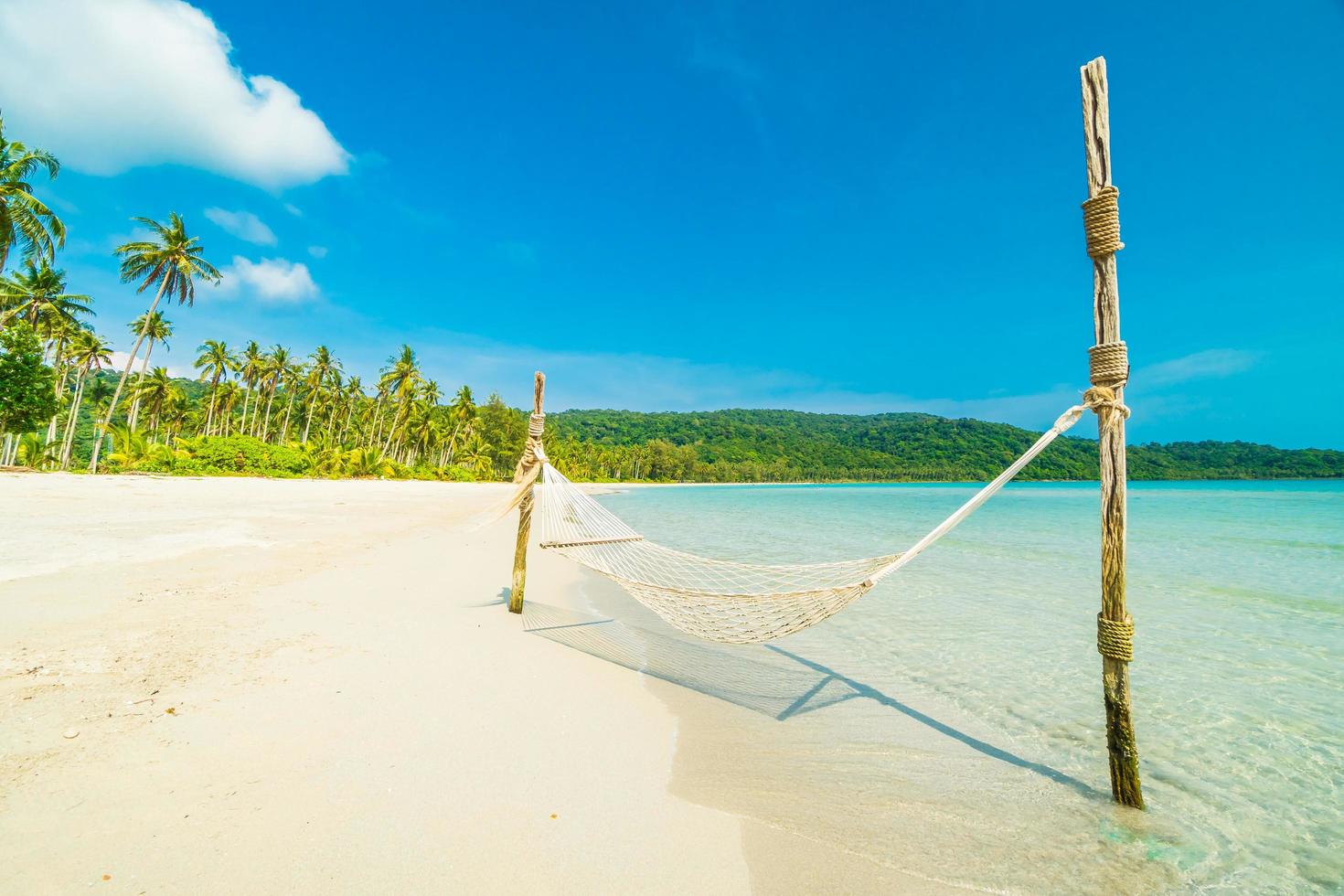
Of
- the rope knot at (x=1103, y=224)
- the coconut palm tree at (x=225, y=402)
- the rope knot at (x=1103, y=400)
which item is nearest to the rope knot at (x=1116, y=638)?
the rope knot at (x=1103, y=400)

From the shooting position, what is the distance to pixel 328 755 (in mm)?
2082

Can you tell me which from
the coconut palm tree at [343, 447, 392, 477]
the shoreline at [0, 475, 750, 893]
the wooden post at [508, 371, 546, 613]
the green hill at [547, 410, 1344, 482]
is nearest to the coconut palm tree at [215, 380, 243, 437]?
the coconut palm tree at [343, 447, 392, 477]

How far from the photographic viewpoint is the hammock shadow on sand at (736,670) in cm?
303

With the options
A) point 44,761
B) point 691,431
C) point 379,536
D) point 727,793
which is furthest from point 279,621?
point 691,431

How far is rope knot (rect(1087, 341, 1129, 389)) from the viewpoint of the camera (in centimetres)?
220

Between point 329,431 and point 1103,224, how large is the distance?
4220 cm

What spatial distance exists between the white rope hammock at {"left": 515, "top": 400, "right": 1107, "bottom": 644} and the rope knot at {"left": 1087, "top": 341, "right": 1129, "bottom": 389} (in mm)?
63

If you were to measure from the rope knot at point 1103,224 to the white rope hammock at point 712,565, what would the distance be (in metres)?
0.60

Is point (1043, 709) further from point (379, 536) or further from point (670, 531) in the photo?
point (670, 531)

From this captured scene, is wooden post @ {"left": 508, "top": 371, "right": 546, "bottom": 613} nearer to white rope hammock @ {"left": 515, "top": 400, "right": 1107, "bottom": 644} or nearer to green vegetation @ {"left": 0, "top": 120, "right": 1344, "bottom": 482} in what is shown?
white rope hammock @ {"left": 515, "top": 400, "right": 1107, "bottom": 644}

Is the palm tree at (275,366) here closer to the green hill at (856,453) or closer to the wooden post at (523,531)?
the green hill at (856,453)

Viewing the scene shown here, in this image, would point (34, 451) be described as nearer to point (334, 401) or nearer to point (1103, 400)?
point (334, 401)

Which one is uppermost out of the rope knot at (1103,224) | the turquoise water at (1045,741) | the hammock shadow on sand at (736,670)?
the rope knot at (1103,224)

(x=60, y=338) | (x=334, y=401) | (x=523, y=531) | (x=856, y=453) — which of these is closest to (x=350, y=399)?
(x=334, y=401)
